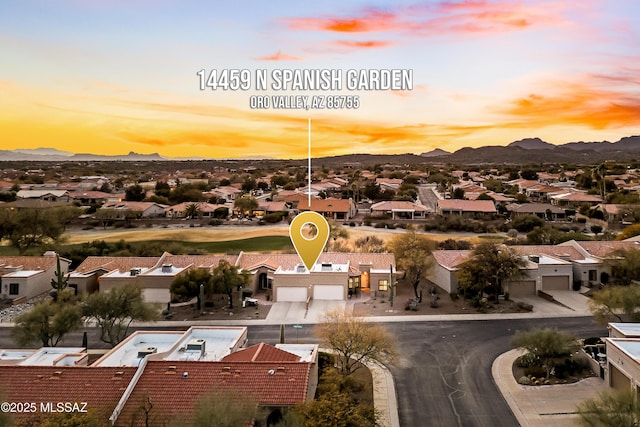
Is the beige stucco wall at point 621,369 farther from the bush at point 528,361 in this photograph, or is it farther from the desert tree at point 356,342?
the desert tree at point 356,342

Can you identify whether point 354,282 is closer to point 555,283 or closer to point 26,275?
point 555,283

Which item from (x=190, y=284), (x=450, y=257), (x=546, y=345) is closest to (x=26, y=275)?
(x=190, y=284)

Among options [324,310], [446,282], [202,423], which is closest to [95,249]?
[324,310]

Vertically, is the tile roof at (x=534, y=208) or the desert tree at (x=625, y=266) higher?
the tile roof at (x=534, y=208)

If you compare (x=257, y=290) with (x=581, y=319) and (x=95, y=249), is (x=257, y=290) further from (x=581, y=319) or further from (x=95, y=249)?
(x=581, y=319)

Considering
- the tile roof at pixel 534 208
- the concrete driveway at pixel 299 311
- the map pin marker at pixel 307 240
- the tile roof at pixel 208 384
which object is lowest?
the concrete driveway at pixel 299 311

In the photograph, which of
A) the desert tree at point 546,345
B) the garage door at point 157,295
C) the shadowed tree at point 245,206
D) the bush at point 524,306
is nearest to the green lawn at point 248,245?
the garage door at point 157,295
